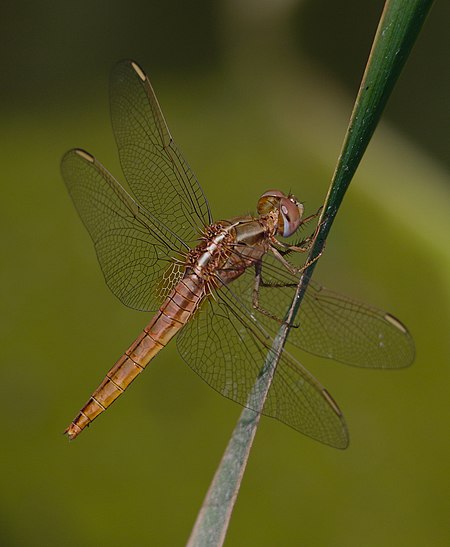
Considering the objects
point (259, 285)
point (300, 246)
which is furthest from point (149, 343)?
point (300, 246)

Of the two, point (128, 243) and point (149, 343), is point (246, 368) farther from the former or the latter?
point (128, 243)

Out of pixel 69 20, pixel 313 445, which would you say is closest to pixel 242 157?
pixel 69 20

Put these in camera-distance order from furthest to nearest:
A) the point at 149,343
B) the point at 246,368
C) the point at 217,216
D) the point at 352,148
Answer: the point at 217,216 → the point at 149,343 → the point at 246,368 → the point at 352,148

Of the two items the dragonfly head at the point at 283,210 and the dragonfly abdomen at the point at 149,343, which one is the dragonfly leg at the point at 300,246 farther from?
the dragonfly abdomen at the point at 149,343

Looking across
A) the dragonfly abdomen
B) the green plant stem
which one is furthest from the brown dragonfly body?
the green plant stem

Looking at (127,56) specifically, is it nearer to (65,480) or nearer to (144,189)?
(144,189)

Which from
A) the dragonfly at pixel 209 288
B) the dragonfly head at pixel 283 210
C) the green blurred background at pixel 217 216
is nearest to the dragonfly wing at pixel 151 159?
the dragonfly at pixel 209 288
